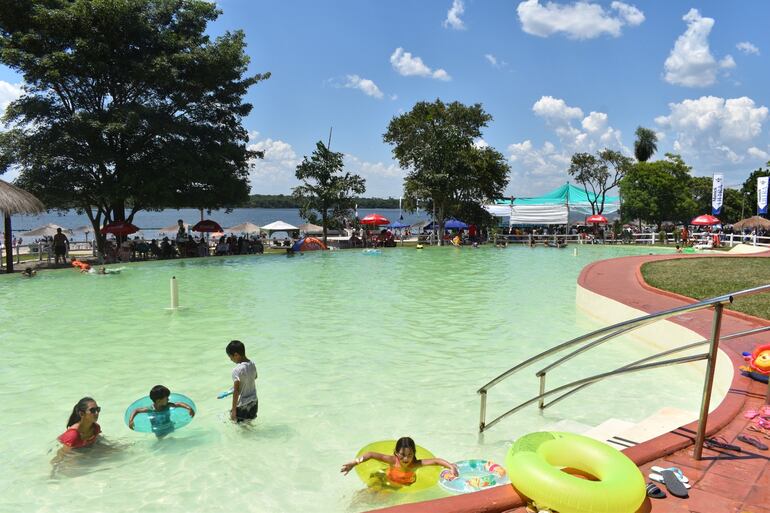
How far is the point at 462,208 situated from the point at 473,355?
3948cm

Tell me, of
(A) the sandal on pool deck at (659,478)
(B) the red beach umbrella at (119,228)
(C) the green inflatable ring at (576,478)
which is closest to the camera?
(C) the green inflatable ring at (576,478)

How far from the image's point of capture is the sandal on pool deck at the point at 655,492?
3494 mm

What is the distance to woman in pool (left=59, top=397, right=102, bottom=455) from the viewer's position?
220 inches

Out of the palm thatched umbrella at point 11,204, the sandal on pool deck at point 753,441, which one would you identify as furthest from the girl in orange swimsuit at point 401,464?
the palm thatched umbrella at point 11,204

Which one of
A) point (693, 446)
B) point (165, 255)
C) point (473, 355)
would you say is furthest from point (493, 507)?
point (165, 255)

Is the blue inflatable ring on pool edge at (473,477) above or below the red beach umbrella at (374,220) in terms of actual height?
below

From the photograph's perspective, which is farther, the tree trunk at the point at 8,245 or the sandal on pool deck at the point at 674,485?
the tree trunk at the point at 8,245

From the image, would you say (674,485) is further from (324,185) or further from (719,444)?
(324,185)

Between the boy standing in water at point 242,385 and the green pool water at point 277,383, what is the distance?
0.61ft

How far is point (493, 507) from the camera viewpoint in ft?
11.3

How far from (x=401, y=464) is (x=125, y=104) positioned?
28.4 m

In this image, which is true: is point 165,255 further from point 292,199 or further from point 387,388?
point 387,388

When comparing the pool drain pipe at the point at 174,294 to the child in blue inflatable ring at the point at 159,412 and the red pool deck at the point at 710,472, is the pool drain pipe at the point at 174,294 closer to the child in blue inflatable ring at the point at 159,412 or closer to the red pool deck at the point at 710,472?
the child in blue inflatable ring at the point at 159,412

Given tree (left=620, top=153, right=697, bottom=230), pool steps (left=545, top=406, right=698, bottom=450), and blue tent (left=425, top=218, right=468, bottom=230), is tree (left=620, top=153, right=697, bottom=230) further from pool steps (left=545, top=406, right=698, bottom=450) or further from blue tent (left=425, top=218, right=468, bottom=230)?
pool steps (left=545, top=406, right=698, bottom=450)
